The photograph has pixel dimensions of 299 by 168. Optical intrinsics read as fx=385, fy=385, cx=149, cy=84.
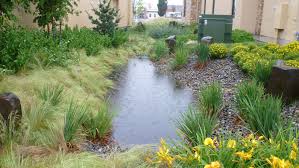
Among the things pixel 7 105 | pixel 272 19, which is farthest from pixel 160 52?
pixel 7 105

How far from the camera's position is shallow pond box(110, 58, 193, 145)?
5.38 metres

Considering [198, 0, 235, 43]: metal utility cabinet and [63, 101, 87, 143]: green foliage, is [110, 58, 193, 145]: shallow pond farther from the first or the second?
[198, 0, 235, 43]: metal utility cabinet

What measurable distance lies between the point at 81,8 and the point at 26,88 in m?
9.08

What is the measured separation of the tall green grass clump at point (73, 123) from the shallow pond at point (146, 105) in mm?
668

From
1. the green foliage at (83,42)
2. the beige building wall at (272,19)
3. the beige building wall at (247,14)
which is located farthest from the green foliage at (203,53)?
the beige building wall at (247,14)

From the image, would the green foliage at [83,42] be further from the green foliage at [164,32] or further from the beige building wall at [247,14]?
the green foliage at [164,32]

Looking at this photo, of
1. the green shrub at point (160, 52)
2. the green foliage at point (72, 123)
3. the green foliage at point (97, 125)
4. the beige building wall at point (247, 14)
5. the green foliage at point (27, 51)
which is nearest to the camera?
the green foliage at point (72, 123)

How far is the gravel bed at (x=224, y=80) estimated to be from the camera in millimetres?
5172

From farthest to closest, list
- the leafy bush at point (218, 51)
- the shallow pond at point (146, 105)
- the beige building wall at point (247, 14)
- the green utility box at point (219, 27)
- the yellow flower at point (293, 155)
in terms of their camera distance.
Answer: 1. the beige building wall at point (247, 14)
2. the green utility box at point (219, 27)
3. the leafy bush at point (218, 51)
4. the shallow pond at point (146, 105)
5. the yellow flower at point (293, 155)

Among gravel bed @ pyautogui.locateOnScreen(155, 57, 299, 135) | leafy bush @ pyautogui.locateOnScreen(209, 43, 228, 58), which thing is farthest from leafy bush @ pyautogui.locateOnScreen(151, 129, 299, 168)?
leafy bush @ pyautogui.locateOnScreen(209, 43, 228, 58)

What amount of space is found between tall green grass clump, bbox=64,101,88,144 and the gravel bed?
1665 millimetres

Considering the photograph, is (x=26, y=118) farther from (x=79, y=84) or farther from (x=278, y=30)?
(x=278, y=30)

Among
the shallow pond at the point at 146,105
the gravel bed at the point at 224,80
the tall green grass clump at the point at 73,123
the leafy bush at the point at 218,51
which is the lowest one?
the shallow pond at the point at 146,105

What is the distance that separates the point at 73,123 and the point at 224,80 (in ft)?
15.3
